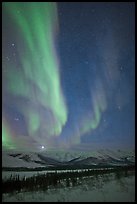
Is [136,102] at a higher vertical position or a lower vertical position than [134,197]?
higher

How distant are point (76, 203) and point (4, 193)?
522cm

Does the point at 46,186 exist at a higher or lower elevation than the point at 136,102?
lower

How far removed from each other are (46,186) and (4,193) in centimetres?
333

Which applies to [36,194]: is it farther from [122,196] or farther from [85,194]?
[122,196]

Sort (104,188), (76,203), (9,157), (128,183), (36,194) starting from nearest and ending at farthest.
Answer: (76,203) < (36,194) < (104,188) < (128,183) < (9,157)

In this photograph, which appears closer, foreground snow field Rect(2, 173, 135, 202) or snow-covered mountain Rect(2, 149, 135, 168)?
foreground snow field Rect(2, 173, 135, 202)

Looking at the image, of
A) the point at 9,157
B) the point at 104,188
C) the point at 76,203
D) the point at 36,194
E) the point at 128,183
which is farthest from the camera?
the point at 9,157

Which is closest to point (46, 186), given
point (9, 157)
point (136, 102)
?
point (136, 102)

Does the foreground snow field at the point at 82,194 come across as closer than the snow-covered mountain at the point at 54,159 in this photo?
Yes

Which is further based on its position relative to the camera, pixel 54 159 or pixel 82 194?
pixel 54 159

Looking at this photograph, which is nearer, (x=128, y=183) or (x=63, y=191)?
(x=63, y=191)

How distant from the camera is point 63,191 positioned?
711 inches

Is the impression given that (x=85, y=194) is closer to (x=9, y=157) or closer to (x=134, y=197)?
(x=134, y=197)

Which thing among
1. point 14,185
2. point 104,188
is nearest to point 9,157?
point 14,185
